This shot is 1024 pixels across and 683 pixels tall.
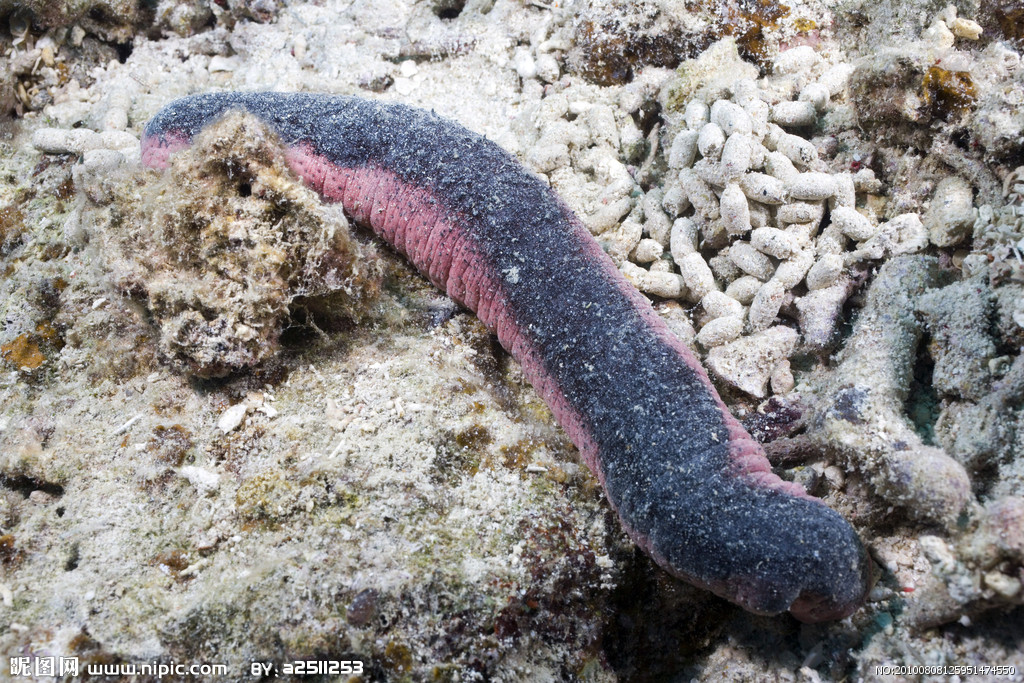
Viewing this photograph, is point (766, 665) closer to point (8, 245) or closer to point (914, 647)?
point (914, 647)

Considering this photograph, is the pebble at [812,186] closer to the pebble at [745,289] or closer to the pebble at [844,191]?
the pebble at [844,191]

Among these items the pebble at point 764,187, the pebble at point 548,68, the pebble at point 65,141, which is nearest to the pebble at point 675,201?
the pebble at point 764,187

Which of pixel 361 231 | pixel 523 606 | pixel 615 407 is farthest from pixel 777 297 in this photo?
pixel 361 231

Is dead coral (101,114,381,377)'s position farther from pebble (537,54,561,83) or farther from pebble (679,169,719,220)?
pebble (537,54,561,83)

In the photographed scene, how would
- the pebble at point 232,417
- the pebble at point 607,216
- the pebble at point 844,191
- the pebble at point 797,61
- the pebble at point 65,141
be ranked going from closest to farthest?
1. the pebble at point 232,417
2. the pebble at point 844,191
3. the pebble at point 607,216
4. the pebble at point 797,61
5. the pebble at point 65,141

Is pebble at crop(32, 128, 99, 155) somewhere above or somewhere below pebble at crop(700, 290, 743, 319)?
below

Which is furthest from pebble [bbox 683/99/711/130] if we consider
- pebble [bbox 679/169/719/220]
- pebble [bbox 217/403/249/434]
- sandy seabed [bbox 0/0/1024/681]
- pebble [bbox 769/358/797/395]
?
pebble [bbox 217/403/249/434]

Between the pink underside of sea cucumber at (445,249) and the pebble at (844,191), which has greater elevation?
the pebble at (844,191)
